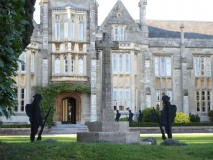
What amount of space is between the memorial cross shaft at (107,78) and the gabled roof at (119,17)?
2310 centimetres

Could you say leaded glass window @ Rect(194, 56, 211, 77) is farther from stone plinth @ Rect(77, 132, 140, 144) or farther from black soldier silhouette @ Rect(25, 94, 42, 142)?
black soldier silhouette @ Rect(25, 94, 42, 142)

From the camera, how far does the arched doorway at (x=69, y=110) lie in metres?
43.0

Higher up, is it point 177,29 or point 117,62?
point 177,29

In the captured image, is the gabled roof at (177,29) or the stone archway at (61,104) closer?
the stone archway at (61,104)

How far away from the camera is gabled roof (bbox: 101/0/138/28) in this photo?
4156cm

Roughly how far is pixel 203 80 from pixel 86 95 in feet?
41.0

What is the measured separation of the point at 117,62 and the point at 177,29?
876 centimetres

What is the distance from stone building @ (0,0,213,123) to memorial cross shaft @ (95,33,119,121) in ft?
64.7

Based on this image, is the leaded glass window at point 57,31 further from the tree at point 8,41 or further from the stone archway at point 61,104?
the tree at point 8,41

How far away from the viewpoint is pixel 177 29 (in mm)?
45625

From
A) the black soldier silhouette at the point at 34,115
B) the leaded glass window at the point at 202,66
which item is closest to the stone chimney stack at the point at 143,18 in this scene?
the leaded glass window at the point at 202,66

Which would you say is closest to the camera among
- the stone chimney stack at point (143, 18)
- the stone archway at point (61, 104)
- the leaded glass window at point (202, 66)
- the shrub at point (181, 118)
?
the shrub at point (181, 118)

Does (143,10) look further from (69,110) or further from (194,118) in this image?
(69,110)

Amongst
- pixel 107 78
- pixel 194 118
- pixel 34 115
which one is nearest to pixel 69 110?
pixel 194 118
